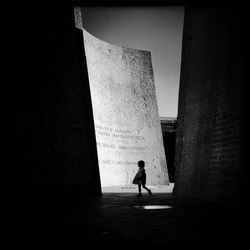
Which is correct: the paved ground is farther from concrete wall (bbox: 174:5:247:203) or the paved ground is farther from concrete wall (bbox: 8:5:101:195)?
concrete wall (bbox: 8:5:101:195)

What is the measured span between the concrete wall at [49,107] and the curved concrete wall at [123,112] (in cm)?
463

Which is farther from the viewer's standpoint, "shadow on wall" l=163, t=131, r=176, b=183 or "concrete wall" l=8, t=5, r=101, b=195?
"shadow on wall" l=163, t=131, r=176, b=183

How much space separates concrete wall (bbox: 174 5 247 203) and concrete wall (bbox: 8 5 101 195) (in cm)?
273

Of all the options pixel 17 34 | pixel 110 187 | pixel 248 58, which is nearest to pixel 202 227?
pixel 248 58

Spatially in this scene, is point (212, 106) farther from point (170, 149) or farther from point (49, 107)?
point (170, 149)

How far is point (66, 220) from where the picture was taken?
352 centimetres

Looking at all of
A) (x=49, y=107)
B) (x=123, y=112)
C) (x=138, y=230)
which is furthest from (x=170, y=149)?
(x=138, y=230)

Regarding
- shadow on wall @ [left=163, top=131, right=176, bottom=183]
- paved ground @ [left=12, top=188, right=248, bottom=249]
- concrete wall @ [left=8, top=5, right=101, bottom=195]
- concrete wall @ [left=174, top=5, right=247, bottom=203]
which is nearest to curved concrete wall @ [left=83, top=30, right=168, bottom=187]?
concrete wall @ [left=8, top=5, right=101, bottom=195]

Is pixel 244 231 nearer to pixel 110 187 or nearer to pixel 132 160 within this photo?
pixel 110 187

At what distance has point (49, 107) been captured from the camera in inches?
276

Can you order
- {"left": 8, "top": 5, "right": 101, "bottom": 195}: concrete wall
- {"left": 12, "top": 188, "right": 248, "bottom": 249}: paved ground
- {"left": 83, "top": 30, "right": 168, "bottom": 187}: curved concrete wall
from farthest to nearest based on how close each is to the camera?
{"left": 83, "top": 30, "right": 168, "bottom": 187}: curved concrete wall, {"left": 8, "top": 5, "right": 101, "bottom": 195}: concrete wall, {"left": 12, "top": 188, "right": 248, "bottom": 249}: paved ground

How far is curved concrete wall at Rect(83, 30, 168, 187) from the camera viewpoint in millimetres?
13109

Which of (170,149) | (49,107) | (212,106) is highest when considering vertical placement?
(49,107)

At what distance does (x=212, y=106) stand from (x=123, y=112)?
26.7 ft
